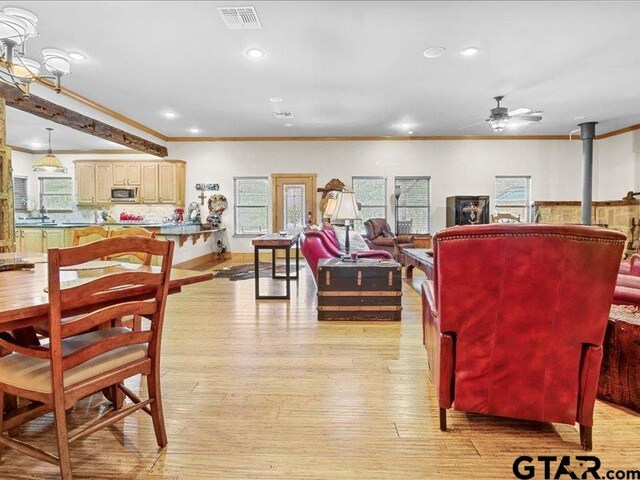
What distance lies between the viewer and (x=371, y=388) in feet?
7.20

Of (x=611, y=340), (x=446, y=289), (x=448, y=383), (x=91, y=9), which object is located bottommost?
(x=448, y=383)

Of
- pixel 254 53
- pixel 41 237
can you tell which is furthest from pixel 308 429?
pixel 41 237

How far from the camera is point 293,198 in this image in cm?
853

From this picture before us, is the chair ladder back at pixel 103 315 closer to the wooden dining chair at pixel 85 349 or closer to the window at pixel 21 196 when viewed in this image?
the wooden dining chair at pixel 85 349

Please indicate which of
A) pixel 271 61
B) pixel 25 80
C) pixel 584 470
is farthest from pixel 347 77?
pixel 584 470

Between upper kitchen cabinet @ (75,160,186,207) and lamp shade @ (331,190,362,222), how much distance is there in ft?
18.9

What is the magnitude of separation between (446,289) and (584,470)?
93 centimetres

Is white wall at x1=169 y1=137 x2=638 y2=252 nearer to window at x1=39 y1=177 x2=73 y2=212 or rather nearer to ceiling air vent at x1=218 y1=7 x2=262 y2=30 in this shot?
window at x1=39 y1=177 x2=73 y2=212

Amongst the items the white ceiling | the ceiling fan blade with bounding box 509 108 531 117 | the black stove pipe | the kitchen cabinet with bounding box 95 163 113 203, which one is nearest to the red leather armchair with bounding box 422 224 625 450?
the white ceiling

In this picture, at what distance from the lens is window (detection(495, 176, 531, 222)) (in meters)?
8.34

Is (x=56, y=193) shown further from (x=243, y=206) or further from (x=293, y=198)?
(x=293, y=198)

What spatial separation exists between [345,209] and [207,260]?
213 inches

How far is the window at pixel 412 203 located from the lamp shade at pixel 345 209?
5021mm

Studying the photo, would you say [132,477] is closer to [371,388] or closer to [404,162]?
[371,388]
